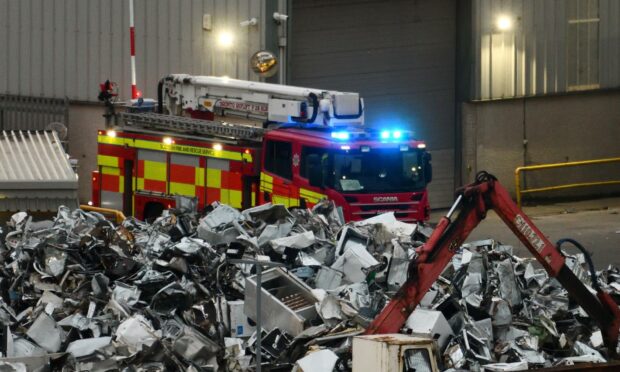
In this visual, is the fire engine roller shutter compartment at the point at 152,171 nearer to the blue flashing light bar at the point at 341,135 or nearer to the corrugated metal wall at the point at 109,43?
the corrugated metal wall at the point at 109,43

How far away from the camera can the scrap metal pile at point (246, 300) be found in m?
14.8

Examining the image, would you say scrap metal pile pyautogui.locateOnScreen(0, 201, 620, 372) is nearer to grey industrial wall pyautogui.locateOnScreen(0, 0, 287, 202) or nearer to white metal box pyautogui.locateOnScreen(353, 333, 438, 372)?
white metal box pyautogui.locateOnScreen(353, 333, 438, 372)

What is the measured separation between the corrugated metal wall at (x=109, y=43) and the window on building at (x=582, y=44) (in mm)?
8417

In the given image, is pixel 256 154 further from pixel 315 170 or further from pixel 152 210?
pixel 152 210

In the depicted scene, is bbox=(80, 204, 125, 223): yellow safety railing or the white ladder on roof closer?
bbox=(80, 204, 125, 223): yellow safety railing

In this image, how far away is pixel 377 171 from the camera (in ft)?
78.3

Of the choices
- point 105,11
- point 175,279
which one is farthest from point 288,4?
point 175,279

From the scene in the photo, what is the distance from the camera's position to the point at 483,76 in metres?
33.6

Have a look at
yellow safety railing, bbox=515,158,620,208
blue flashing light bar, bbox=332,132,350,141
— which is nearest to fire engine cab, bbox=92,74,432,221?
blue flashing light bar, bbox=332,132,350,141

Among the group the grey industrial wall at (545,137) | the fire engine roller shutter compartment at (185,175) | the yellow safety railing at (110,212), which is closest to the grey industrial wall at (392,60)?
the grey industrial wall at (545,137)

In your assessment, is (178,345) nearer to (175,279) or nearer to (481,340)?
(175,279)

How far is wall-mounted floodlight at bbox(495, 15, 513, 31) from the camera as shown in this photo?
33469 mm

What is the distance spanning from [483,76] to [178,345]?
20150 millimetres

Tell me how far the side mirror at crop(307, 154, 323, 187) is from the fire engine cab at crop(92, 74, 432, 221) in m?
0.02
